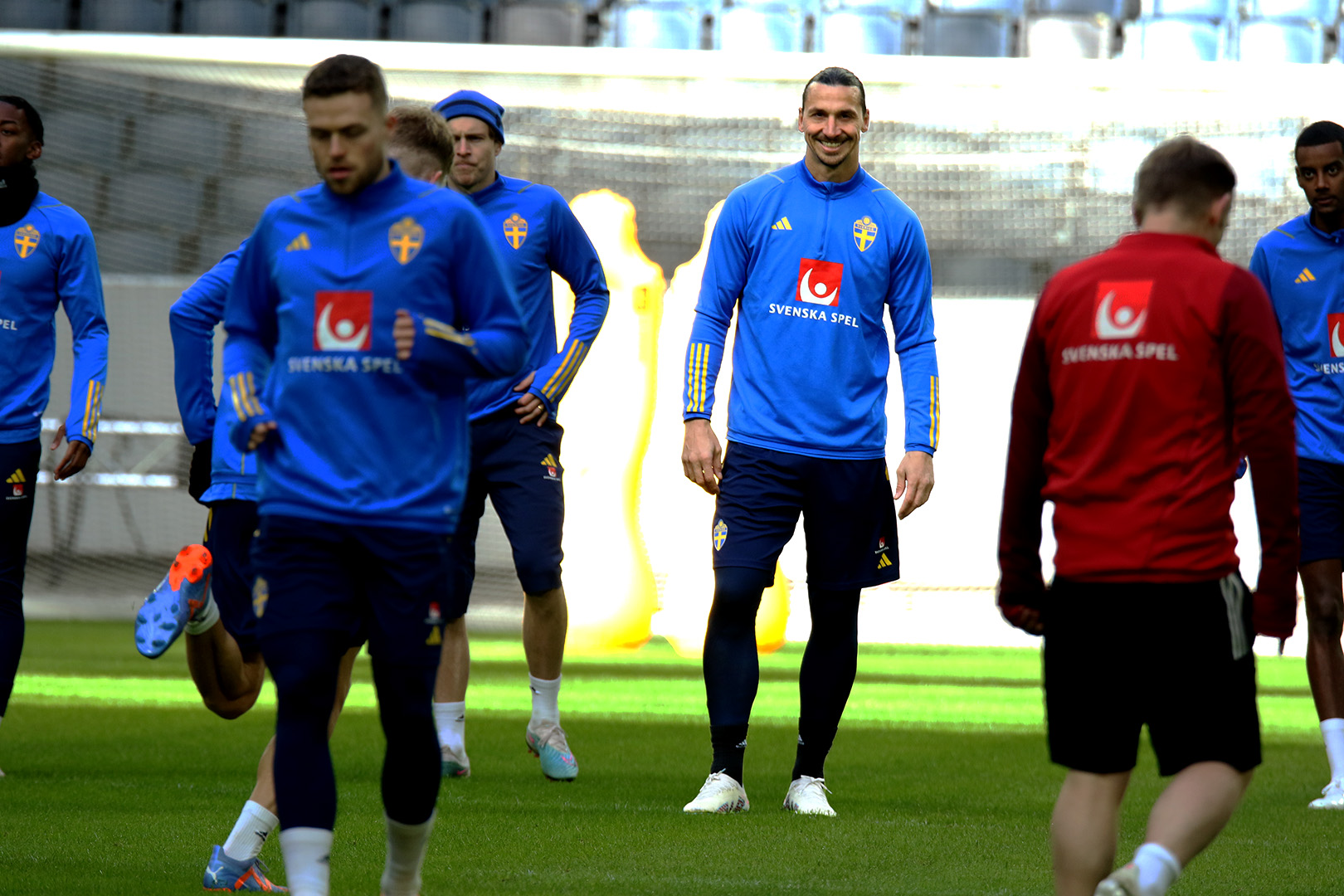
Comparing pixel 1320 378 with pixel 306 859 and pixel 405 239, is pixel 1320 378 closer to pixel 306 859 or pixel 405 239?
pixel 405 239

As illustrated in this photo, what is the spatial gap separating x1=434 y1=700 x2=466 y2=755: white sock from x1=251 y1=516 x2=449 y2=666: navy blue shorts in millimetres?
2714

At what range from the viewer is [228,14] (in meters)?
18.5

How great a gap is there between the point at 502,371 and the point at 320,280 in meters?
0.41

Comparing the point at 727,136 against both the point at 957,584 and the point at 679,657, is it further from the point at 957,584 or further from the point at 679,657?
the point at 679,657

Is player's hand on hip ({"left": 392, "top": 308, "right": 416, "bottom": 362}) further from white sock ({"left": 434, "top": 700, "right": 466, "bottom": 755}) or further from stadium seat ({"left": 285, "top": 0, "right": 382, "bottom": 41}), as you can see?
stadium seat ({"left": 285, "top": 0, "right": 382, "bottom": 41})

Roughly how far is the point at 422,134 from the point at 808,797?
245 centimetres

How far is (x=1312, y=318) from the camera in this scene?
5.89 meters

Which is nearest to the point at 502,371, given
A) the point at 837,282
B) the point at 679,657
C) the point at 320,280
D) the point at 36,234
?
the point at 320,280

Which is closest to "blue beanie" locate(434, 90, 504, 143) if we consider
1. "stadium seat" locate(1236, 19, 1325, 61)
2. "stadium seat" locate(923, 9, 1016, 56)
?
"stadium seat" locate(923, 9, 1016, 56)

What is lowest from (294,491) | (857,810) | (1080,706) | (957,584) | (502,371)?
(957,584)

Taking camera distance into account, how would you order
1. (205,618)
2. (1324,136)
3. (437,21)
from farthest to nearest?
1. (437,21)
2. (1324,136)
3. (205,618)

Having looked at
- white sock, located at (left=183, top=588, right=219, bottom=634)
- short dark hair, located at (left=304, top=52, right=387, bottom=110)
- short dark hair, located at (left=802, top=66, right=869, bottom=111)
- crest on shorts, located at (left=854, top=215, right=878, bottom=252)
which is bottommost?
white sock, located at (left=183, top=588, right=219, bottom=634)

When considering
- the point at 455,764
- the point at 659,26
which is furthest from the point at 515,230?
the point at 659,26

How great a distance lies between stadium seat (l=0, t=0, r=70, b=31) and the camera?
736 inches
